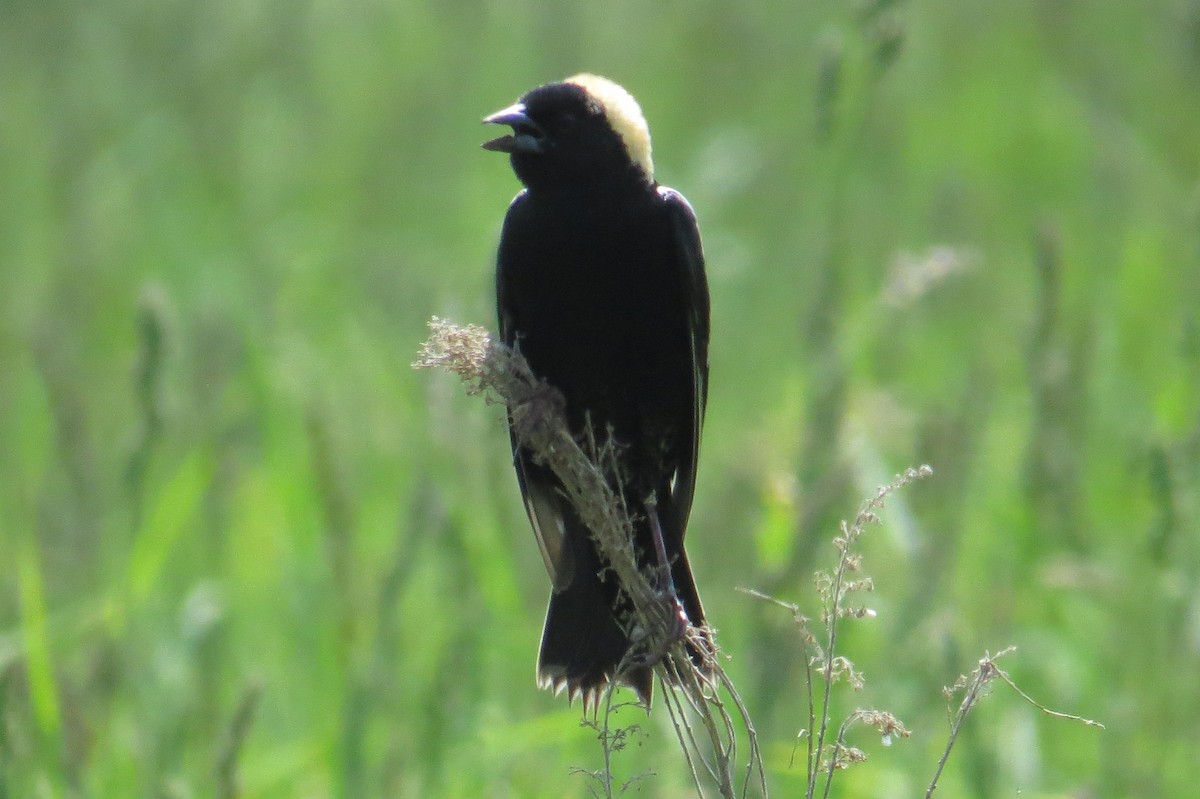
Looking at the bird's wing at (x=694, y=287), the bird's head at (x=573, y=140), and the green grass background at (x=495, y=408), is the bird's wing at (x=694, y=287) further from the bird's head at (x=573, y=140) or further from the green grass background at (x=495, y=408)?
the green grass background at (x=495, y=408)

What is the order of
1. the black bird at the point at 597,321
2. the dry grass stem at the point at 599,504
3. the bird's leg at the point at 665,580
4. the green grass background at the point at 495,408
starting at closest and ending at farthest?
the dry grass stem at the point at 599,504 → the bird's leg at the point at 665,580 → the black bird at the point at 597,321 → the green grass background at the point at 495,408

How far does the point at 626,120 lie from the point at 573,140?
14 cm

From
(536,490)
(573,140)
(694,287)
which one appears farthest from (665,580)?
(573,140)

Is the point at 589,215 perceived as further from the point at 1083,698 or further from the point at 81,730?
the point at 1083,698

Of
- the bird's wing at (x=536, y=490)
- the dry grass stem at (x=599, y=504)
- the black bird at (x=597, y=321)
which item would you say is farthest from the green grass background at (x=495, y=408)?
the dry grass stem at (x=599, y=504)

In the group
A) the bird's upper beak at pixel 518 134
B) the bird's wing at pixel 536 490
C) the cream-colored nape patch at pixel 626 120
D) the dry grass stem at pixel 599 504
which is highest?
the cream-colored nape patch at pixel 626 120

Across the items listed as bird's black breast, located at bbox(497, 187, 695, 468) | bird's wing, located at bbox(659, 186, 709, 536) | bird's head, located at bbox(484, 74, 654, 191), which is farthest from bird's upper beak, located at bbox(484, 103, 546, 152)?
bird's wing, located at bbox(659, 186, 709, 536)

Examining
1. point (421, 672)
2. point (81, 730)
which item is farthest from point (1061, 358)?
point (81, 730)

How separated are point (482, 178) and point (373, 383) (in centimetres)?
207

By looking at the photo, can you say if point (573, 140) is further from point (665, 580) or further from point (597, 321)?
point (665, 580)

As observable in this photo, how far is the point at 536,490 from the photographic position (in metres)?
3.61

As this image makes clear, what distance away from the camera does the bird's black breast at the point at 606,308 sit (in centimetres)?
345

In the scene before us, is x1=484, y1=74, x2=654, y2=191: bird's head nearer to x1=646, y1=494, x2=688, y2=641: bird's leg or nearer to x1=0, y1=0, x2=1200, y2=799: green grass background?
x1=0, y1=0, x2=1200, y2=799: green grass background

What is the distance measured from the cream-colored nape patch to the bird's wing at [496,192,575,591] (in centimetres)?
24
